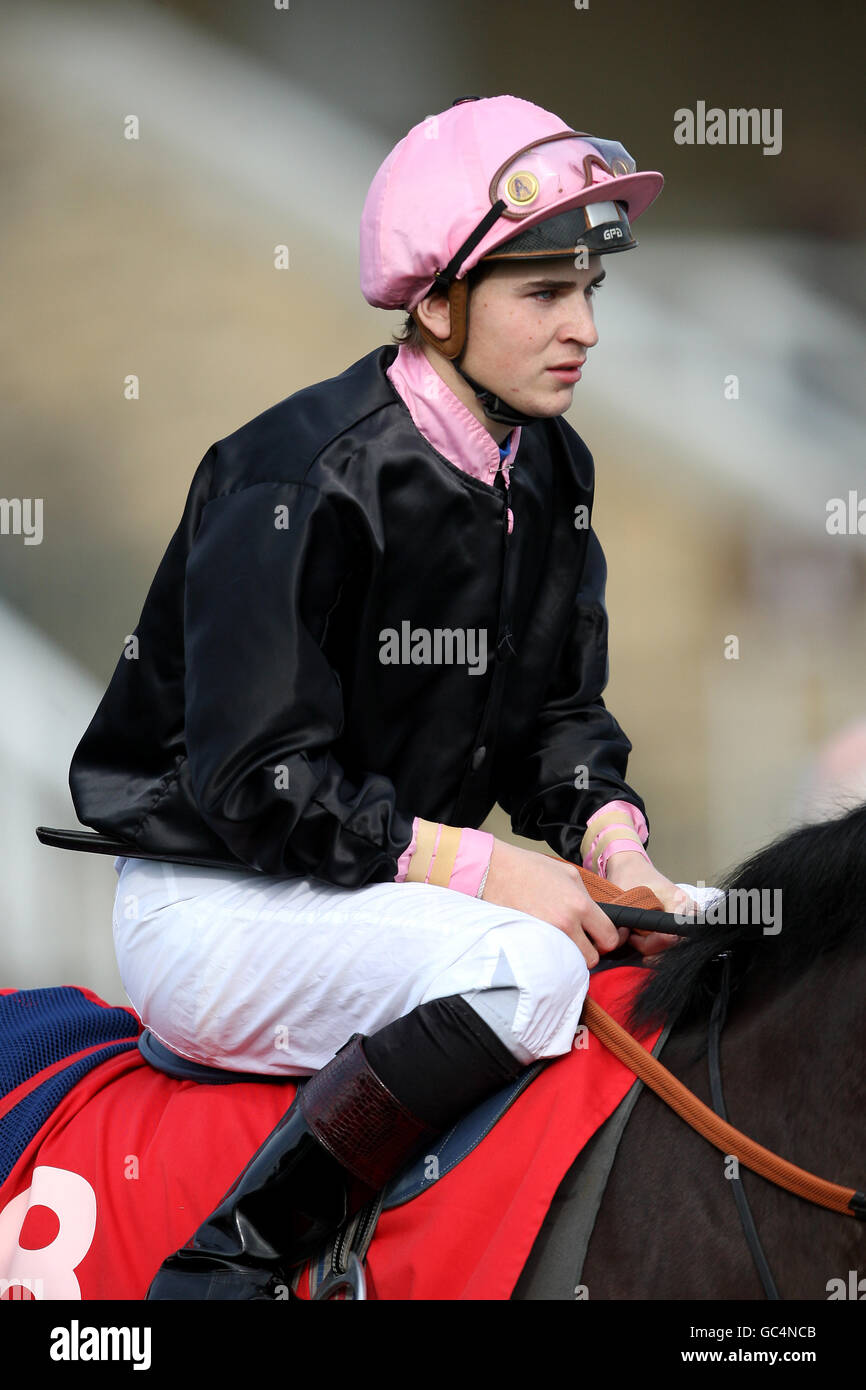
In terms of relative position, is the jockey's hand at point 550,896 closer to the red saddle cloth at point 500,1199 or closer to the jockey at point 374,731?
the jockey at point 374,731

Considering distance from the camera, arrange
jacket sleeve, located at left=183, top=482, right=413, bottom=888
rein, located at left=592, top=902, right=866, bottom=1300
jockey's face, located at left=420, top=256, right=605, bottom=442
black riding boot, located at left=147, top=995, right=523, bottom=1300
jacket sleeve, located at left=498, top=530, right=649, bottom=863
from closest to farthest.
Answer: rein, located at left=592, top=902, right=866, bottom=1300 → black riding boot, located at left=147, top=995, right=523, bottom=1300 → jacket sleeve, located at left=183, top=482, right=413, bottom=888 → jockey's face, located at left=420, top=256, right=605, bottom=442 → jacket sleeve, located at left=498, top=530, right=649, bottom=863

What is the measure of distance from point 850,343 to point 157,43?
1.94 m

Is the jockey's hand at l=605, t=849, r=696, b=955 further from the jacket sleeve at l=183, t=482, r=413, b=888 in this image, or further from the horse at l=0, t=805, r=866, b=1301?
the jacket sleeve at l=183, t=482, r=413, b=888

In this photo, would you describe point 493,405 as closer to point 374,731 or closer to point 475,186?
point 475,186

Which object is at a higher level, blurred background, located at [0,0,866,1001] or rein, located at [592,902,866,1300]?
blurred background, located at [0,0,866,1001]

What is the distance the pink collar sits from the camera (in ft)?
5.14

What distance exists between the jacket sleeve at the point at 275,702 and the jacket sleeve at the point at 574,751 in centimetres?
42

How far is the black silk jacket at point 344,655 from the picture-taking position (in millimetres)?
1415

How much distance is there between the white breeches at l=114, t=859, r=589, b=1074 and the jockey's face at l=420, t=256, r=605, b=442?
0.56 metres

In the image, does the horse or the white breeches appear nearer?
the horse

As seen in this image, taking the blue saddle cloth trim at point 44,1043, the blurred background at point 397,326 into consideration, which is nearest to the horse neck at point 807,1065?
the blue saddle cloth trim at point 44,1043

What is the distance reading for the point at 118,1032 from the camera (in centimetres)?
181

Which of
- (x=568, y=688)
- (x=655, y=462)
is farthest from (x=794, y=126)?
(x=568, y=688)

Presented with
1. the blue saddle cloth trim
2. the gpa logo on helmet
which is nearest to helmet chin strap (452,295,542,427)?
the gpa logo on helmet
